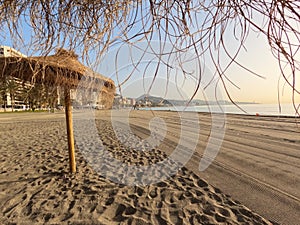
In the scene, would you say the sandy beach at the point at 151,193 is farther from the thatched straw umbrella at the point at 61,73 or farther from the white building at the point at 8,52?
the white building at the point at 8,52

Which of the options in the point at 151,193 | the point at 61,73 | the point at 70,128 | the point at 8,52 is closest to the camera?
the point at 8,52

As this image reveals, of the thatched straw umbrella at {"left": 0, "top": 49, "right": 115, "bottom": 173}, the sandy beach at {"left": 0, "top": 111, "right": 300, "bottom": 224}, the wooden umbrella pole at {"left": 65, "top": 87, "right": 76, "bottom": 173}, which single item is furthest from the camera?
the wooden umbrella pole at {"left": 65, "top": 87, "right": 76, "bottom": 173}

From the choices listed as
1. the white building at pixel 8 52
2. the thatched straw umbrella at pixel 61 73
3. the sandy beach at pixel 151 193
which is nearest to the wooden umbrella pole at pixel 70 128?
the thatched straw umbrella at pixel 61 73

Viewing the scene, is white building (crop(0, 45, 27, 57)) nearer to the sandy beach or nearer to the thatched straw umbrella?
the thatched straw umbrella

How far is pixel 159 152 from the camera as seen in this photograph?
6.66 meters

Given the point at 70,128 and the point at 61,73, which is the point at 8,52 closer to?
the point at 61,73

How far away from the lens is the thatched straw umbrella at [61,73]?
32.1 inches

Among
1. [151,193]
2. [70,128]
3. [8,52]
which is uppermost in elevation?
[8,52]

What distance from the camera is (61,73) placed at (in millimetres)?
1822

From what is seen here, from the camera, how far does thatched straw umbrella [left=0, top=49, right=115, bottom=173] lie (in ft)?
2.67

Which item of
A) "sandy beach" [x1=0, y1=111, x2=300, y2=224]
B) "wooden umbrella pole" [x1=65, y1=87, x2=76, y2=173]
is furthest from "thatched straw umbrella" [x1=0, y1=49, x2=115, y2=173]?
"sandy beach" [x1=0, y1=111, x2=300, y2=224]

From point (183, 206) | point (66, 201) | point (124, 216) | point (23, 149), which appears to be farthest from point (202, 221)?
point (23, 149)

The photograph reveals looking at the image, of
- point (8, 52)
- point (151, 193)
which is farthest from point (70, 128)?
point (8, 52)

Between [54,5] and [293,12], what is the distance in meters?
0.66
